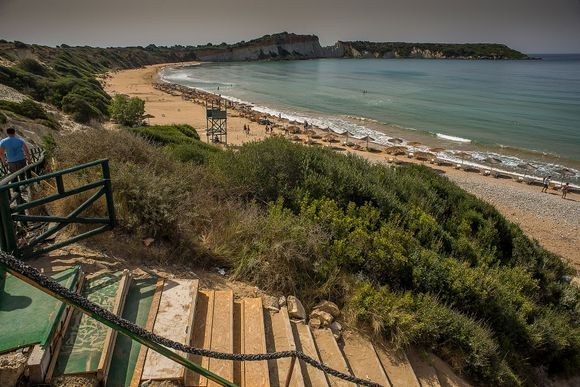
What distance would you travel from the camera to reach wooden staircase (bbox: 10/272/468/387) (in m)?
3.81

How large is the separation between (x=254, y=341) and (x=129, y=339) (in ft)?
4.61

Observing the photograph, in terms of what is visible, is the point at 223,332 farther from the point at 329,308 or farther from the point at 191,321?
the point at 329,308

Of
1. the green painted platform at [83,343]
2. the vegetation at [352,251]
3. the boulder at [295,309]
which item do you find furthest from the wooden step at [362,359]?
the green painted platform at [83,343]

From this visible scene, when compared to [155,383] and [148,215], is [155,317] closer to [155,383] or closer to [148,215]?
[155,383]

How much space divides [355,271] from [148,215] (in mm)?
3566

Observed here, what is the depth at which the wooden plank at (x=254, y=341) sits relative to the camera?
398 centimetres

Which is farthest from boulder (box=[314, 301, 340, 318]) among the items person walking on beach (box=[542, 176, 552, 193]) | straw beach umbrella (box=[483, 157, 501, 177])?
straw beach umbrella (box=[483, 157, 501, 177])

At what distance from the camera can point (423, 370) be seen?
5.04 meters

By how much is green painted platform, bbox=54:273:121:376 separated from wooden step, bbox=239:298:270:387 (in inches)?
58.6

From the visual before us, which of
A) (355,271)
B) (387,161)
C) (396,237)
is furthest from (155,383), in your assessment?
(387,161)

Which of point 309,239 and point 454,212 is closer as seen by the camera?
point 309,239

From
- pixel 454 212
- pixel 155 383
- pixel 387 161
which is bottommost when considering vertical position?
pixel 387 161

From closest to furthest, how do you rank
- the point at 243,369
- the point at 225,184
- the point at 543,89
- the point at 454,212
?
the point at 243,369 < the point at 225,184 < the point at 454,212 < the point at 543,89

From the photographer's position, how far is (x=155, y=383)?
3.55m
